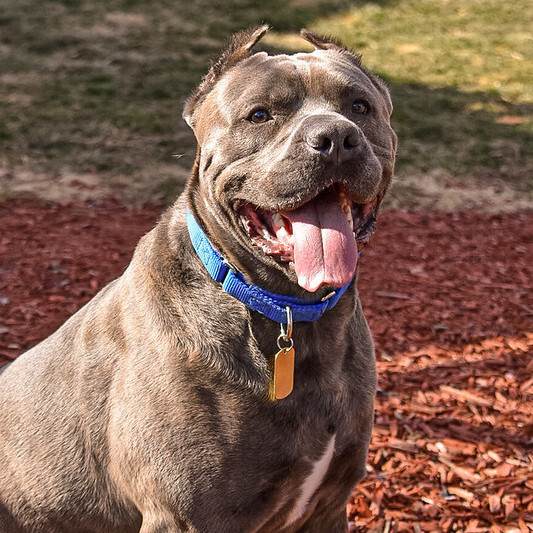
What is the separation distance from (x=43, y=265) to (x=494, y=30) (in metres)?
10.3

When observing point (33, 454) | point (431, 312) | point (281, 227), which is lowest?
point (431, 312)

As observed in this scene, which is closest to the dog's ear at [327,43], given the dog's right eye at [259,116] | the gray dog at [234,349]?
the gray dog at [234,349]

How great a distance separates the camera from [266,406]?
2.56 meters

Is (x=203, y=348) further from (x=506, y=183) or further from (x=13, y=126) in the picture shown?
(x=13, y=126)

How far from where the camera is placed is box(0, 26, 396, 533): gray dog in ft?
8.20

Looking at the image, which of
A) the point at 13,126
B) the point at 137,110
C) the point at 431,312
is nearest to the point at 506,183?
the point at 431,312

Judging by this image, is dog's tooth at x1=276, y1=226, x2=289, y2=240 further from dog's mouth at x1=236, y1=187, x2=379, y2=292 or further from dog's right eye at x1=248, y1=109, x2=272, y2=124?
dog's right eye at x1=248, y1=109, x2=272, y2=124

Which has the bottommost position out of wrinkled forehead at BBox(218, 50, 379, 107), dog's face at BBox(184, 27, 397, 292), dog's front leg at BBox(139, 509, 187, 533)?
dog's front leg at BBox(139, 509, 187, 533)

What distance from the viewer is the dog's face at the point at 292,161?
246 centimetres

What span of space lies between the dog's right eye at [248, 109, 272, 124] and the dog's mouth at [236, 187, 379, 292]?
0.28m

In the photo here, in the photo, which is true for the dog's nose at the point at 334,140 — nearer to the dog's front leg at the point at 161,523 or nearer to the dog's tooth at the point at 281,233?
the dog's tooth at the point at 281,233

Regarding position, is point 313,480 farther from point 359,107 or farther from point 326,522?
point 359,107

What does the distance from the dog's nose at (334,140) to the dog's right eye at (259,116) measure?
25 cm

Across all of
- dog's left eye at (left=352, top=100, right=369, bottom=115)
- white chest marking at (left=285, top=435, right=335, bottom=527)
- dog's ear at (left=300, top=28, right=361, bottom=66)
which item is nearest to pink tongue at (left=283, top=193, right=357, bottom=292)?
dog's left eye at (left=352, top=100, right=369, bottom=115)
